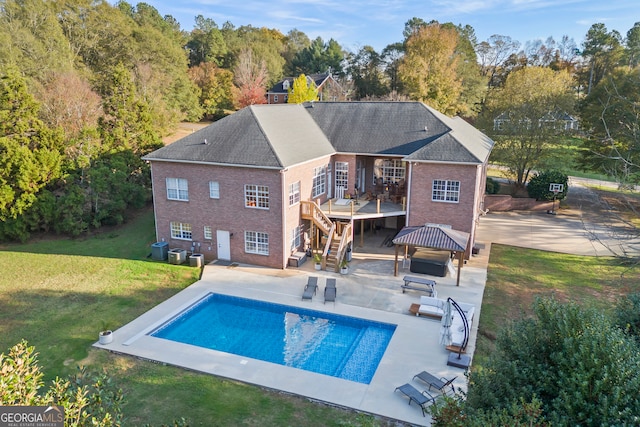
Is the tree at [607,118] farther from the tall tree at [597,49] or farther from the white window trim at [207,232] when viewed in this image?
the tall tree at [597,49]

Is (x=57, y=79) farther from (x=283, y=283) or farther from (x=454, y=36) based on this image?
(x=454, y=36)

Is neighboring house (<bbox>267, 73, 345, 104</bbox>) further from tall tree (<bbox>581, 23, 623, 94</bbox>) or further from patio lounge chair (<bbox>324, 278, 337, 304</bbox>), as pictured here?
patio lounge chair (<bbox>324, 278, 337, 304</bbox>)

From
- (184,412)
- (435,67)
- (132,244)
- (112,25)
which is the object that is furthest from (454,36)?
(184,412)

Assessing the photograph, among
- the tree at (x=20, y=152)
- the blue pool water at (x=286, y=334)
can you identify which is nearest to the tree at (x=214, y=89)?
the tree at (x=20, y=152)

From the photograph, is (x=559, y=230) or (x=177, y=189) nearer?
(x=177, y=189)

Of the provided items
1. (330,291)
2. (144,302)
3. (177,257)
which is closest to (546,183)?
(330,291)

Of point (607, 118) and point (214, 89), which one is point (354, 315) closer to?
point (607, 118)
